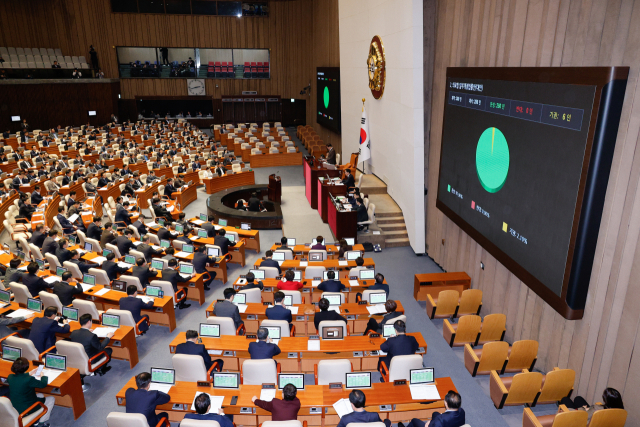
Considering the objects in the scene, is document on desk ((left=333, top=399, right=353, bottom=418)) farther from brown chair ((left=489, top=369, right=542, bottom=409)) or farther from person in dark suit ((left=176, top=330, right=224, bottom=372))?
brown chair ((left=489, top=369, right=542, bottom=409))

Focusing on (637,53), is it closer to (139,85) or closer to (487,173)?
(487,173)

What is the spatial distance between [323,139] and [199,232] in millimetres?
15523

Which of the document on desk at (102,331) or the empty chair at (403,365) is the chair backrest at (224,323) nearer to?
the document on desk at (102,331)

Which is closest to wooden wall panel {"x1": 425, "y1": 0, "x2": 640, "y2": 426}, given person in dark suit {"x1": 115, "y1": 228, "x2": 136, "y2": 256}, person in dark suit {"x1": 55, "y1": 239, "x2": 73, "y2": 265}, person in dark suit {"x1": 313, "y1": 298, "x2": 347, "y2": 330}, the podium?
person in dark suit {"x1": 313, "y1": 298, "x2": 347, "y2": 330}

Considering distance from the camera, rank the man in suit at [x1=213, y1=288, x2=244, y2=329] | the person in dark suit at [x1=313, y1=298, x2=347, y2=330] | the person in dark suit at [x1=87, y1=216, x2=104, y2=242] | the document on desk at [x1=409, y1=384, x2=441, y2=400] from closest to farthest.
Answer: the document on desk at [x1=409, y1=384, x2=441, y2=400]
the person in dark suit at [x1=313, y1=298, x2=347, y2=330]
the man in suit at [x1=213, y1=288, x2=244, y2=329]
the person in dark suit at [x1=87, y1=216, x2=104, y2=242]

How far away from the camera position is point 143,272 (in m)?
9.17

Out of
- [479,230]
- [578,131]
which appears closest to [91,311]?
[479,230]

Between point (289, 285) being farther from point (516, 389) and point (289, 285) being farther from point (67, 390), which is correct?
point (516, 389)

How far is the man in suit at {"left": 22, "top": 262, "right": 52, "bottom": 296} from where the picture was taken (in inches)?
335

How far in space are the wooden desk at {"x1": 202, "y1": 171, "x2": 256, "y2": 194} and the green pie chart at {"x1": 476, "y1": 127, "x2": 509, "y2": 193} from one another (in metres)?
12.4

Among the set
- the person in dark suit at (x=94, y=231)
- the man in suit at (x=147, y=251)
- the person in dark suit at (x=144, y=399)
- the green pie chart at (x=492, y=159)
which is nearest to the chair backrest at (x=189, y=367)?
the person in dark suit at (x=144, y=399)

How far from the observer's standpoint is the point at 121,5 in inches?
1158

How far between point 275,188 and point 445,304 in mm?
8917

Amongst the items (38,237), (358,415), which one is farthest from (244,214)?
(358,415)
